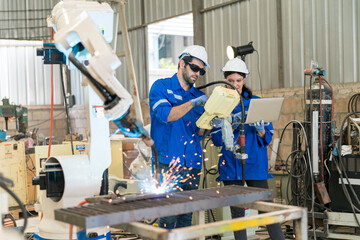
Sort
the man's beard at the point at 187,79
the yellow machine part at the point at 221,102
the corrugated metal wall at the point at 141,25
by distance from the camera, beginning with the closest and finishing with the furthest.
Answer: the yellow machine part at the point at 221,102 → the man's beard at the point at 187,79 → the corrugated metal wall at the point at 141,25

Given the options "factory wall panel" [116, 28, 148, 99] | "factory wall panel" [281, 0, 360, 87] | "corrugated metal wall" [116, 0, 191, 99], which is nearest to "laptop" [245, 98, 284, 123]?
"factory wall panel" [281, 0, 360, 87]

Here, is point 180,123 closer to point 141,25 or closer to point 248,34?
point 248,34

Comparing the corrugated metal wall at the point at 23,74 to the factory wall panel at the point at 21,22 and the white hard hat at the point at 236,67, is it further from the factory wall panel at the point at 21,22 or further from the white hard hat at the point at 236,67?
the white hard hat at the point at 236,67

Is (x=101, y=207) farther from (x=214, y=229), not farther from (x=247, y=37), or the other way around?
(x=247, y=37)

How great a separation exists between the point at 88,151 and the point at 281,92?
318cm

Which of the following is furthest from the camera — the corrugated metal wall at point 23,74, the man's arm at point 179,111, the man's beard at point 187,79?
the corrugated metal wall at point 23,74

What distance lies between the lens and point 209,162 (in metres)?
3.80

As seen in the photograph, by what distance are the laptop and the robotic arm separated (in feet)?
3.62

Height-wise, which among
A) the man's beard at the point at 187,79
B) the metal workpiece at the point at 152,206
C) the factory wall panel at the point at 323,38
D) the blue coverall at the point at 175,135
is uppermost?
the factory wall panel at the point at 323,38

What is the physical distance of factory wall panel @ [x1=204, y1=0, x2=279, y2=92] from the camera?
16.2ft

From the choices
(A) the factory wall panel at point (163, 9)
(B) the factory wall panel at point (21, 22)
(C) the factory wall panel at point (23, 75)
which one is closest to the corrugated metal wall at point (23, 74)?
(C) the factory wall panel at point (23, 75)

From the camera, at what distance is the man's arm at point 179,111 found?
2.38m

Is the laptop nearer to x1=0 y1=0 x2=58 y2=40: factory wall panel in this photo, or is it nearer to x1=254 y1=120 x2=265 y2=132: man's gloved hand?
x1=254 y1=120 x2=265 y2=132: man's gloved hand

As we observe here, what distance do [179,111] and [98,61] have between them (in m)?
0.88
